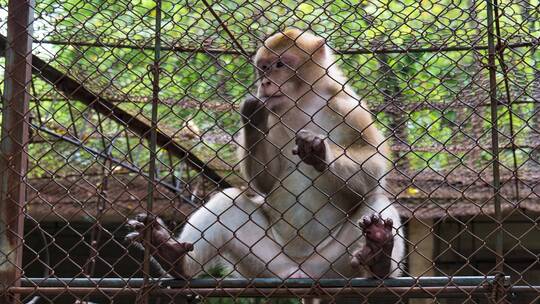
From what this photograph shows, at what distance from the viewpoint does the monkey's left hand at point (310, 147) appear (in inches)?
156

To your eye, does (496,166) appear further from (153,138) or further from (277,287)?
(153,138)

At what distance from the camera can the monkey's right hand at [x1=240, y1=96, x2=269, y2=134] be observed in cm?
428

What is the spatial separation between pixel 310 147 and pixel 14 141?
1676mm

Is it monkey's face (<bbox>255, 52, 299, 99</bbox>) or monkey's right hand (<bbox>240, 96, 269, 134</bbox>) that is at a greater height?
monkey's face (<bbox>255, 52, 299, 99</bbox>)

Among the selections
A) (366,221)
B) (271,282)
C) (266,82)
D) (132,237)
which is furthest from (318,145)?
(132,237)

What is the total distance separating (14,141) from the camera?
4133mm

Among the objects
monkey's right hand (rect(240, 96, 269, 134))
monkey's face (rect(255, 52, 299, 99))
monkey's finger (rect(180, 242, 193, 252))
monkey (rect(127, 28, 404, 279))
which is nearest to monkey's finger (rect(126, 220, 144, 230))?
monkey (rect(127, 28, 404, 279))

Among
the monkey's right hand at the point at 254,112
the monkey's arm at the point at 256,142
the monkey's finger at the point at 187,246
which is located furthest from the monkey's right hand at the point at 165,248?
the monkey's right hand at the point at 254,112

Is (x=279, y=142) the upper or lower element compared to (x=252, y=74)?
lower

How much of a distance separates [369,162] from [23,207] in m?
2.10

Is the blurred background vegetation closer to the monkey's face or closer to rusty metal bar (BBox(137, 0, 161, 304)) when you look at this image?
the monkey's face

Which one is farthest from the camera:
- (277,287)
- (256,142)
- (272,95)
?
(272,95)

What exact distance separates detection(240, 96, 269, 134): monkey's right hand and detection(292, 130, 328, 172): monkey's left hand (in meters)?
0.37

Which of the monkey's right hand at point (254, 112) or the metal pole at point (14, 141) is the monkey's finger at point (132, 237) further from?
the monkey's right hand at point (254, 112)
